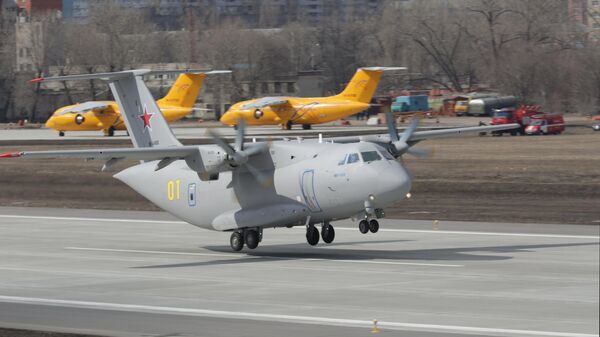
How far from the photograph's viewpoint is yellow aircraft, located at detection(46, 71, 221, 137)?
8419cm

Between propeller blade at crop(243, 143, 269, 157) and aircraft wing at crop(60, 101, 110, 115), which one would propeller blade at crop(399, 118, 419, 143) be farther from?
aircraft wing at crop(60, 101, 110, 115)

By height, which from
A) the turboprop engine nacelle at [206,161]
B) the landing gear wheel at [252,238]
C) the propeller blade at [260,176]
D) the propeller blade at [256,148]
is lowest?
the landing gear wheel at [252,238]

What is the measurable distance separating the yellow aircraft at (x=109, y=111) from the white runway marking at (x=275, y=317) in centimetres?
6079

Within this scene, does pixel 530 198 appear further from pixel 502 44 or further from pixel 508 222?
pixel 502 44

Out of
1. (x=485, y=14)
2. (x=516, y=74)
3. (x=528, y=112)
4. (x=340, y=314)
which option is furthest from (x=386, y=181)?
(x=485, y=14)

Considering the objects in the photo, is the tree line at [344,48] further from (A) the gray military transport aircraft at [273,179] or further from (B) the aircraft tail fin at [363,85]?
(A) the gray military transport aircraft at [273,179]

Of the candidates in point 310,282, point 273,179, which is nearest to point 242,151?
point 273,179

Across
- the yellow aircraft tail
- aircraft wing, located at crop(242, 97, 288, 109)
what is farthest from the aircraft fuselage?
aircraft wing, located at crop(242, 97, 288, 109)

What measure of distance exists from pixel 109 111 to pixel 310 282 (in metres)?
65.7

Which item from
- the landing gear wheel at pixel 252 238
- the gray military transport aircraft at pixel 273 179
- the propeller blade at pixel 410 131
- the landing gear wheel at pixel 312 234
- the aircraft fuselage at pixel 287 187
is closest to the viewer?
the aircraft fuselage at pixel 287 187

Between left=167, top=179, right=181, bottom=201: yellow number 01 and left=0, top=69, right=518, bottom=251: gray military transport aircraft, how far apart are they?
16 mm

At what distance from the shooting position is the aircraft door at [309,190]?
28766 mm

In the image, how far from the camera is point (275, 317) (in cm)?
2025

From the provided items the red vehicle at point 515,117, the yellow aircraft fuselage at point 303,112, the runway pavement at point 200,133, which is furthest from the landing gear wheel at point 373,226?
the yellow aircraft fuselage at point 303,112
